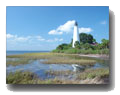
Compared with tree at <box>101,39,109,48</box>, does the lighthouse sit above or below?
above

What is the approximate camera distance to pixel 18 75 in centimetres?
364

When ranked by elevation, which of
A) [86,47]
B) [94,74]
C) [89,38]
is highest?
[89,38]

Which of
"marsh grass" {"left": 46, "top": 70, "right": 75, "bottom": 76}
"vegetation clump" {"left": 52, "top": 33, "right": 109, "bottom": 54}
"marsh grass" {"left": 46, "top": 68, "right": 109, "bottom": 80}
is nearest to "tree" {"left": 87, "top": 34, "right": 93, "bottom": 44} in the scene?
"vegetation clump" {"left": 52, "top": 33, "right": 109, "bottom": 54}

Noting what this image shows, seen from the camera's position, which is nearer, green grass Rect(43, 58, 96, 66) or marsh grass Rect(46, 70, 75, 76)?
marsh grass Rect(46, 70, 75, 76)

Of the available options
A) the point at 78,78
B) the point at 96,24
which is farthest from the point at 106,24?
the point at 78,78

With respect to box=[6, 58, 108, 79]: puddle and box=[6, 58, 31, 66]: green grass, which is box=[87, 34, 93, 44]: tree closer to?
box=[6, 58, 108, 79]: puddle

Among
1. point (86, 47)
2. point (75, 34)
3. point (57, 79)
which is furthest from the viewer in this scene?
point (86, 47)

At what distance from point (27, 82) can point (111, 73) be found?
1812mm

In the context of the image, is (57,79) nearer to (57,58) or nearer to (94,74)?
(57,58)

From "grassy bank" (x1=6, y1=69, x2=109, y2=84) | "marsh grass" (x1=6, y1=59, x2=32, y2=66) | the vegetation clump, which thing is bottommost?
"grassy bank" (x1=6, y1=69, x2=109, y2=84)

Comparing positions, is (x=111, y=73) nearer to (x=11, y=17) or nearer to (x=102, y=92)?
(x=102, y=92)

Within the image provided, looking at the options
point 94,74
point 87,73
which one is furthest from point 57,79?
point 94,74

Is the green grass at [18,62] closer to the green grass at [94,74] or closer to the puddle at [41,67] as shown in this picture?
the puddle at [41,67]

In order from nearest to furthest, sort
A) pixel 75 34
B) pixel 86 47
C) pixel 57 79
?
1. pixel 57 79
2. pixel 75 34
3. pixel 86 47
